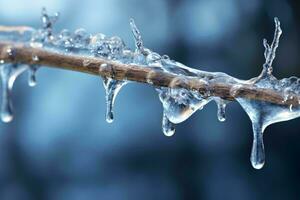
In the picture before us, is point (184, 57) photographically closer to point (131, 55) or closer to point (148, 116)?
point (148, 116)

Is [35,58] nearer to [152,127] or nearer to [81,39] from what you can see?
[81,39]

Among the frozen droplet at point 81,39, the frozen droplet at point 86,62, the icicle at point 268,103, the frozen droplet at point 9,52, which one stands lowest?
the icicle at point 268,103

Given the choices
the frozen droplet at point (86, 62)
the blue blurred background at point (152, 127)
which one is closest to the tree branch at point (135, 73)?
the frozen droplet at point (86, 62)

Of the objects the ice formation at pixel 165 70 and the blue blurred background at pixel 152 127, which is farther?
the blue blurred background at pixel 152 127

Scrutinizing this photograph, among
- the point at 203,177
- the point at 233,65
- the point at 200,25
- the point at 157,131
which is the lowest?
the point at 203,177

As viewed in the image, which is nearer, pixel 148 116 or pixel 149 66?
pixel 149 66

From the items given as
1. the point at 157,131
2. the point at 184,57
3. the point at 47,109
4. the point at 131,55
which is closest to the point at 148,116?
the point at 157,131

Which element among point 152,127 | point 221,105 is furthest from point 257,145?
point 152,127

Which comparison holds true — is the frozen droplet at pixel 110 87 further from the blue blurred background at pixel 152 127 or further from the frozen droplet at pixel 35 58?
the blue blurred background at pixel 152 127
